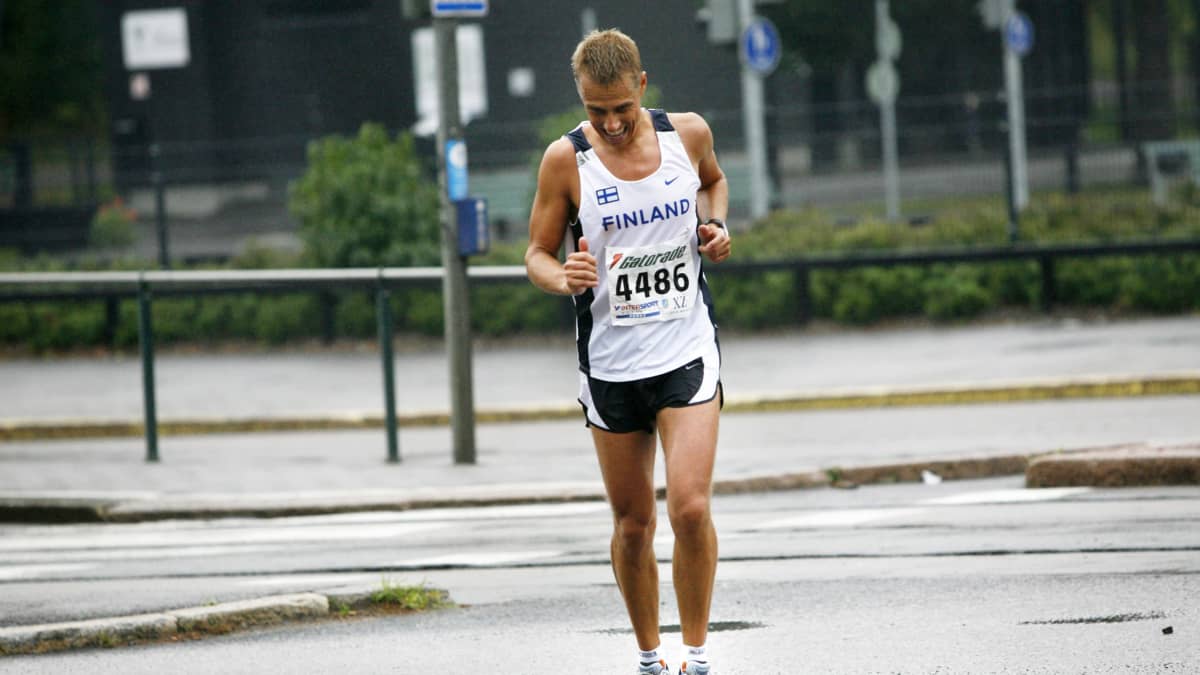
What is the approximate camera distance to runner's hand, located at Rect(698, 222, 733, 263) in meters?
5.71

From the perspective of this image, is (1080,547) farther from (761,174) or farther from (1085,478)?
(761,174)

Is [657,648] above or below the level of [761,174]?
below

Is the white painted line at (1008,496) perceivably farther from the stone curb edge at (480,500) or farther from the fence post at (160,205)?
the fence post at (160,205)

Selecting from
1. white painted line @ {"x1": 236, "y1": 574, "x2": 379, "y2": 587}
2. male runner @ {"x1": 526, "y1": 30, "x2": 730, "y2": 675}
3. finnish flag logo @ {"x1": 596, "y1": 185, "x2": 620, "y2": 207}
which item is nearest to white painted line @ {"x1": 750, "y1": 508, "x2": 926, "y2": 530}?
white painted line @ {"x1": 236, "y1": 574, "x2": 379, "y2": 587}

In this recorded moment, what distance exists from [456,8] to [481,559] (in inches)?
162

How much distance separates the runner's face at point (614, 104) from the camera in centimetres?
560

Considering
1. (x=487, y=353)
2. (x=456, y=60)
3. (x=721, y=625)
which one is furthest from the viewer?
(x=487, y=353)

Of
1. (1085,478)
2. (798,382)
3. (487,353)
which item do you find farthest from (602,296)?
(487,353)

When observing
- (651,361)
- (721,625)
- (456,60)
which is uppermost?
(456,60)

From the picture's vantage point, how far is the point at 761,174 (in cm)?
2072

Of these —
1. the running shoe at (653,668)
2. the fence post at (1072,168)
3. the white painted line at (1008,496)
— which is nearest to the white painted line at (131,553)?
the white painted line at (1008,496)

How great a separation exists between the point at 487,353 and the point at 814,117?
18.0ft

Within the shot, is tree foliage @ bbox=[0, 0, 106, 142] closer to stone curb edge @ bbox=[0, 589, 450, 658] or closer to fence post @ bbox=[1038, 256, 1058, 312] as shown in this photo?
fence post @ bbox=[1038, 256, 1058, 312]

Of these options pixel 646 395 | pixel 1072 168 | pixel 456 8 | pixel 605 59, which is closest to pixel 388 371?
pixel 456 8
